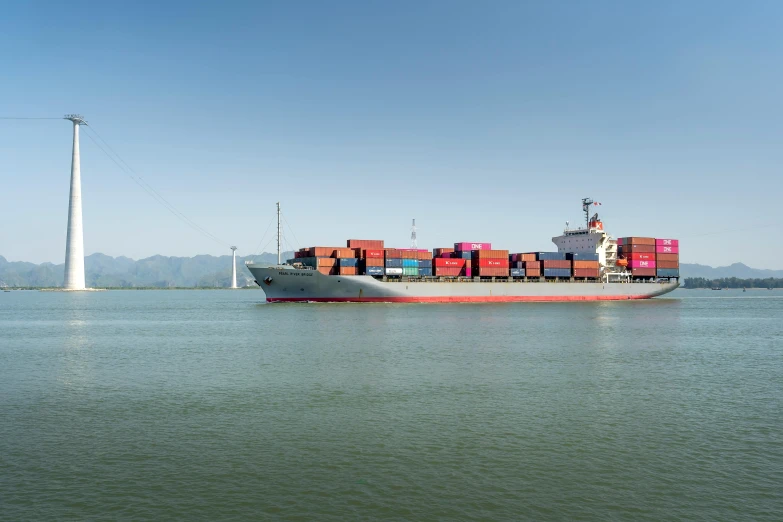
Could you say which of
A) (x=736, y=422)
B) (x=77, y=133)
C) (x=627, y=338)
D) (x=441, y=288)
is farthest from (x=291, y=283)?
(x=77, y=133)

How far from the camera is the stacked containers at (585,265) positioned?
9275 centimetres

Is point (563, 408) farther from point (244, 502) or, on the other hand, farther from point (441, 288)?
point (441, 288)

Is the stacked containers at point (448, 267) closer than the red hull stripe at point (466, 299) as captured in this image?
No

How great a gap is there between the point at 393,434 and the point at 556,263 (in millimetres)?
80657

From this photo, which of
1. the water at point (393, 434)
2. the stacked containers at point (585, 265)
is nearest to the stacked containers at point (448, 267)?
the stacked containers at point (585, 265)

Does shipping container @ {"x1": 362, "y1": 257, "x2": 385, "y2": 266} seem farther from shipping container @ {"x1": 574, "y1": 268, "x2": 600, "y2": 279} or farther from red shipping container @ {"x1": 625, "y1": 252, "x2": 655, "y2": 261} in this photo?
red shipping container @ {"x1": 625, "y1": 252, "x2": 655, "y2": 261}

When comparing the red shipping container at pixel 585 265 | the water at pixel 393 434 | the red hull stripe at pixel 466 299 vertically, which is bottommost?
the water at pixel 393 434

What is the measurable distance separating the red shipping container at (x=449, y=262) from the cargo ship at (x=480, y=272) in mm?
169

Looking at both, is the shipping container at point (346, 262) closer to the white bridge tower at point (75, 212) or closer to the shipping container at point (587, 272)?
the shipping container at point (587, 272)

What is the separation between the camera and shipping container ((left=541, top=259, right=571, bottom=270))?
9156cm

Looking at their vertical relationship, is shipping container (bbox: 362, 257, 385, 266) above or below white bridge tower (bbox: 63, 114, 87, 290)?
below

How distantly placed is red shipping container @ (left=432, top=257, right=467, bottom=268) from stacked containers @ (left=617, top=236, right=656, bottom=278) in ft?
106

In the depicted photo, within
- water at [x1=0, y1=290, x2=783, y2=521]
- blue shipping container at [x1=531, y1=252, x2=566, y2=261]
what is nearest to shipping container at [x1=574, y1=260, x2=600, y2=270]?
blue shipping container at [x1=531, y1=252, x2=566, y2=261]

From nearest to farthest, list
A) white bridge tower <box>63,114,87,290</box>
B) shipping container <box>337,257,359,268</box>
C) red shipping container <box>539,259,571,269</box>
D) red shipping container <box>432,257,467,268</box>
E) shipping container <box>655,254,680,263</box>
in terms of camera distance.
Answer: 1. shipping container <box>337,257,359,268</box>
2. red shipping container <box>432,257,467,268</box>
3. red shipping container <box>539,259,571,269</box>
4. shipping container <box>655,254,680,263</box>
5. white bridge tower <box>63,114,87,290</box>
